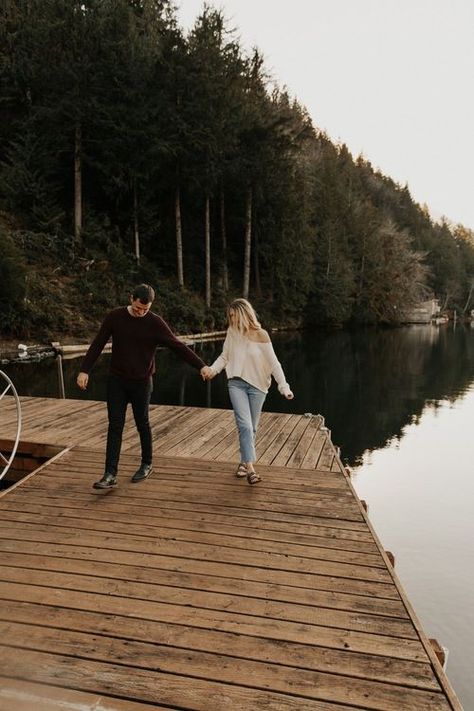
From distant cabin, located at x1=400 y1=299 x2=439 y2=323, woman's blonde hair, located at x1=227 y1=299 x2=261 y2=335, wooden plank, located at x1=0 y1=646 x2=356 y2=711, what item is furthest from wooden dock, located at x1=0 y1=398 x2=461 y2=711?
distant cabin, located at x1=400 y1=299 x2=439 y2=323

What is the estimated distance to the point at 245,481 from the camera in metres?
4.73

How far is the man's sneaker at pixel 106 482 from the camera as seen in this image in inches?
171

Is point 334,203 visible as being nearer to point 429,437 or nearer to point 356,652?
point 429,437

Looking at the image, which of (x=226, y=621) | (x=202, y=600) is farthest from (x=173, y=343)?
(x=226, y=621)

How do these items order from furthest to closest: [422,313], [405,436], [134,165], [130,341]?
1. [422,313]
2. [134,165]
3. [405,436]
4. [130,341]

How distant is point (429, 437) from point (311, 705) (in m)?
10.3

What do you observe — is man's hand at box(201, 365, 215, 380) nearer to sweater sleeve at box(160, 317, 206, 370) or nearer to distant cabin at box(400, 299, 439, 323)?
sweater sleeve at box(160, 317, 206, 370)

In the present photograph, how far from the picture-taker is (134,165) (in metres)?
25.6

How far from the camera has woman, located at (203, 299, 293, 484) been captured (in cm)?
456

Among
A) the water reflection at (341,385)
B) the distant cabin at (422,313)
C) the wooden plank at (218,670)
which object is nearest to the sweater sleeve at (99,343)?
the wooden plank at (218,670)

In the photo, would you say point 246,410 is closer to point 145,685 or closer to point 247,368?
point 247,368

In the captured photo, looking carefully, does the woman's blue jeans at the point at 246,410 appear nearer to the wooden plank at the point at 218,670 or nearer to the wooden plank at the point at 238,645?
the wooden plank at the point at 238,645

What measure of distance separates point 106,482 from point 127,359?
3.67 ft

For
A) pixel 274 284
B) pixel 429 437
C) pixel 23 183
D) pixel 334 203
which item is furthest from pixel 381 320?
pixel 429 437
